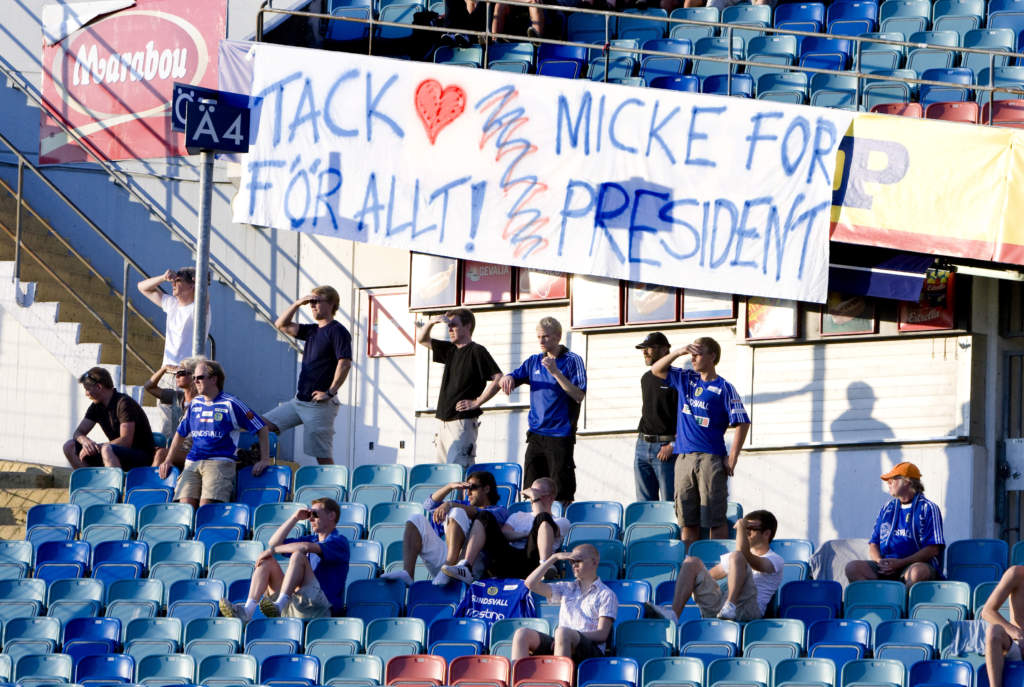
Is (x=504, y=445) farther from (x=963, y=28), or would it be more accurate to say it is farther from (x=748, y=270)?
(x=963, y=28)

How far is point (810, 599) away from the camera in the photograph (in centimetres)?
1158

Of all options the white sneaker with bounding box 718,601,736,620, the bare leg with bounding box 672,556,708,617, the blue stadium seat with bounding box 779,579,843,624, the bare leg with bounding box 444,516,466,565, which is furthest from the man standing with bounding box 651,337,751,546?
the bare leg with bounding box 444,516,466,565

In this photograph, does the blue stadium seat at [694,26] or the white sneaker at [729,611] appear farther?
the blue stadium seat at [694,26]

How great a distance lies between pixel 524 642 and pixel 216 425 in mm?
4200

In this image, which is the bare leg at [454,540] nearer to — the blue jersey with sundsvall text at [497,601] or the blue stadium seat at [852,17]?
the blue jersey with sundsvall text at [497,601]

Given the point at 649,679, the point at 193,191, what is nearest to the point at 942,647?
the point at 649,679

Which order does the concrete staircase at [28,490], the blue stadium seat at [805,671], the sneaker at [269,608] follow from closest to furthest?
the blue stadium seat at [805,671] < the sneaker at [269,608] < the concrete staircase at [28,490]

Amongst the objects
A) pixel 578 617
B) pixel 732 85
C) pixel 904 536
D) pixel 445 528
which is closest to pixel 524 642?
pixel 578 617

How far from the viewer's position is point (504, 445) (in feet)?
56.1

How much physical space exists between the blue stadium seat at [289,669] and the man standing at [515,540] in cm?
138

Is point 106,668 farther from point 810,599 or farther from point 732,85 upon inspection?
point 732,85

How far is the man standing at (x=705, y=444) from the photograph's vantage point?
42.9 feet

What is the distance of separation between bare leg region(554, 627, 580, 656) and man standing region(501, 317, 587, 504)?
10.1ft

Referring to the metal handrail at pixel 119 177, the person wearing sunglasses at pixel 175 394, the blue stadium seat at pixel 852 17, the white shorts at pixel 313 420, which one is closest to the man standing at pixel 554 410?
the white shorts at pixel 313 420
